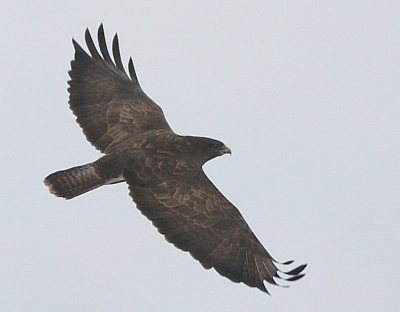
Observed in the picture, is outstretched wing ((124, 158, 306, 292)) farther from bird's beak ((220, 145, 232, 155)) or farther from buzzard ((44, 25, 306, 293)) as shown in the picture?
bird's beak ((220, 145, 232, 155))

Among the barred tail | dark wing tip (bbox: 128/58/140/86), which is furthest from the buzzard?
dark wing tip (bbox: 128/58/140/86)

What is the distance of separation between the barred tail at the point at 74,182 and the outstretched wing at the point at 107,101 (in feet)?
2.81

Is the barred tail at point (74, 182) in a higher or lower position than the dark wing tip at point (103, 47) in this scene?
lower

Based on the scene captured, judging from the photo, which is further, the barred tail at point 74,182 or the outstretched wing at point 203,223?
the barred tail at point 74,182

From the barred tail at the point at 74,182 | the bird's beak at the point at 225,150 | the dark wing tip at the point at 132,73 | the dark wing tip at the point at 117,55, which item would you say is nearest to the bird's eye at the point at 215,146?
the bird's beak at the point at 225,150

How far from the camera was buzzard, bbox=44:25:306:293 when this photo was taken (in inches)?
726

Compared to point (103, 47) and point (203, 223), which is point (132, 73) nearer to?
point (103, 47)

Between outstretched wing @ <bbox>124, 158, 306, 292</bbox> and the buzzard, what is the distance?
18 mm

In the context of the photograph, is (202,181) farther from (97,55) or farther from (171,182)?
(97,55)

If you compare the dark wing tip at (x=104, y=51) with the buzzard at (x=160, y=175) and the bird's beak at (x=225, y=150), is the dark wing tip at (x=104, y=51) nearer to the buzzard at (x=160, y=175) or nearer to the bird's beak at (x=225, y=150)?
the buzzard at (x=160, y=175)

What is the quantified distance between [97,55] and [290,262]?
7.03m

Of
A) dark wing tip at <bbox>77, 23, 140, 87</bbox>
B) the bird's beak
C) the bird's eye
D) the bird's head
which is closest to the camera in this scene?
the bird's head

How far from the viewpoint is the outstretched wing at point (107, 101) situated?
20.9 metres

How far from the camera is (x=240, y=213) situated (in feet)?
62.0
